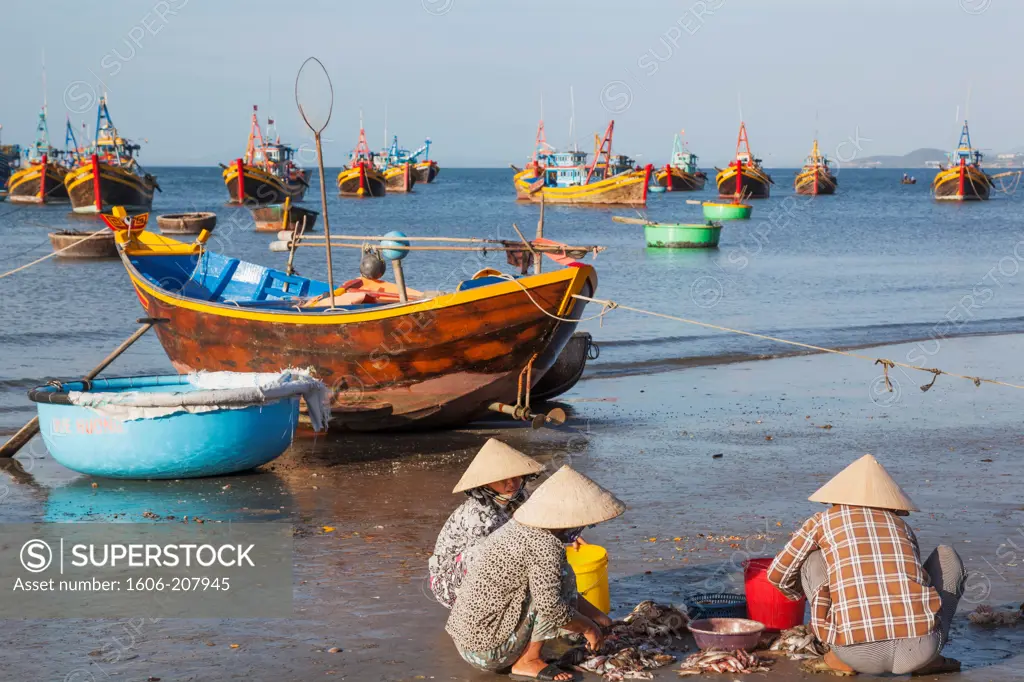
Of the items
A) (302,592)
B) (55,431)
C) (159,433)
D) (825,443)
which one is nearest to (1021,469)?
(825,443)

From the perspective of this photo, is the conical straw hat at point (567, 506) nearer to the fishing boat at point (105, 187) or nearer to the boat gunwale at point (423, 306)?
the boat gunwale at point (423, 306)

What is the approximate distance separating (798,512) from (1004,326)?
12554 mm

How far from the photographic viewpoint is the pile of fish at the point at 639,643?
474 centimetres

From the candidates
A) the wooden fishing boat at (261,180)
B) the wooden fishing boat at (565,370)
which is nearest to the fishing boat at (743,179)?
the wooden fishing boat at (261,180)

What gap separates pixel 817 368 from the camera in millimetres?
14219

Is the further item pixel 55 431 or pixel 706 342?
pixel 706 342

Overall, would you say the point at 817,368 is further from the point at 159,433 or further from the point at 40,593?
the point at 40,593

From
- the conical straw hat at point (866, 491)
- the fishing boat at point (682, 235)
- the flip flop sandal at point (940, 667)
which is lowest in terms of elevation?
the fishing boat at point (682, 235)

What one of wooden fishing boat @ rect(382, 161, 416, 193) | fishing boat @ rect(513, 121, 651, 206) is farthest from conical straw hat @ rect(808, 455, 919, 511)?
wooden fishing boat @ rect(382, 161, 416, 193)

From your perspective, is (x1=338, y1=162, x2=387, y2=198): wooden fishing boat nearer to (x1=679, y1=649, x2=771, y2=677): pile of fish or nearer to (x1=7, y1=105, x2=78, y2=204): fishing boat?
(x1=7, y1=105, x2=78, y2=204): fishing boat

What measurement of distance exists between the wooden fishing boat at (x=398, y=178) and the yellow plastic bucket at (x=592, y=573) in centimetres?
8587

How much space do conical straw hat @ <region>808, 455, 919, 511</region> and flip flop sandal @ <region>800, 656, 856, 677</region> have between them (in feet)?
2.21

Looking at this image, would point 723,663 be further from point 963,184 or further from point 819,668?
point 963,184

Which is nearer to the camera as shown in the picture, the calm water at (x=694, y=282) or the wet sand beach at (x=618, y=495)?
the wet sand beach at (x=618, y=495)
